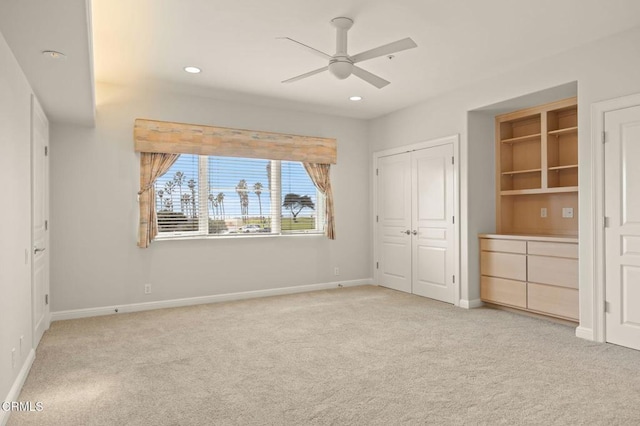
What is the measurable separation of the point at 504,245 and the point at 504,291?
55 centimetres

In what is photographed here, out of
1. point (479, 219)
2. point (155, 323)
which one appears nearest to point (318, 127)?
point (479, 219)

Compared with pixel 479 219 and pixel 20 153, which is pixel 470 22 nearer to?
pixel 479 219

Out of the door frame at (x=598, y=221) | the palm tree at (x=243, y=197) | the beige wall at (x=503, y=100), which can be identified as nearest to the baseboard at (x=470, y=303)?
the beige wall at (x=503, y=100)

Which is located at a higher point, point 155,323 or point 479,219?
point 479,219

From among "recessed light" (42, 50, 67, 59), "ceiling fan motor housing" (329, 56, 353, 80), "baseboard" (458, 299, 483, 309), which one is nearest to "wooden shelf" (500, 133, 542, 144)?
"baseboard" (458, 299, 483, 309)

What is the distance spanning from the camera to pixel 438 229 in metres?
5.49

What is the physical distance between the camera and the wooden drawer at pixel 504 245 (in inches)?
181

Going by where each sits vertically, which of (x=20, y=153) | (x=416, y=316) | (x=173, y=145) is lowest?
(x=416, y=316)

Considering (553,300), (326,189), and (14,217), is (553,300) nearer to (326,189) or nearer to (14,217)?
(326,189)

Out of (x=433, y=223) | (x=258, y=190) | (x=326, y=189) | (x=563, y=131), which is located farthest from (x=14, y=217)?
(x=563, y=131)

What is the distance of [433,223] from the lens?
5566 mm

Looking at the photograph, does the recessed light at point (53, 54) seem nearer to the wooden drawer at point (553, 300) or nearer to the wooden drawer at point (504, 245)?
the wooden drawer at point (504, 245)

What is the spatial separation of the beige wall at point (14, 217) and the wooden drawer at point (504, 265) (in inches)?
186

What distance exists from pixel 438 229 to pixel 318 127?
7.80 feet
